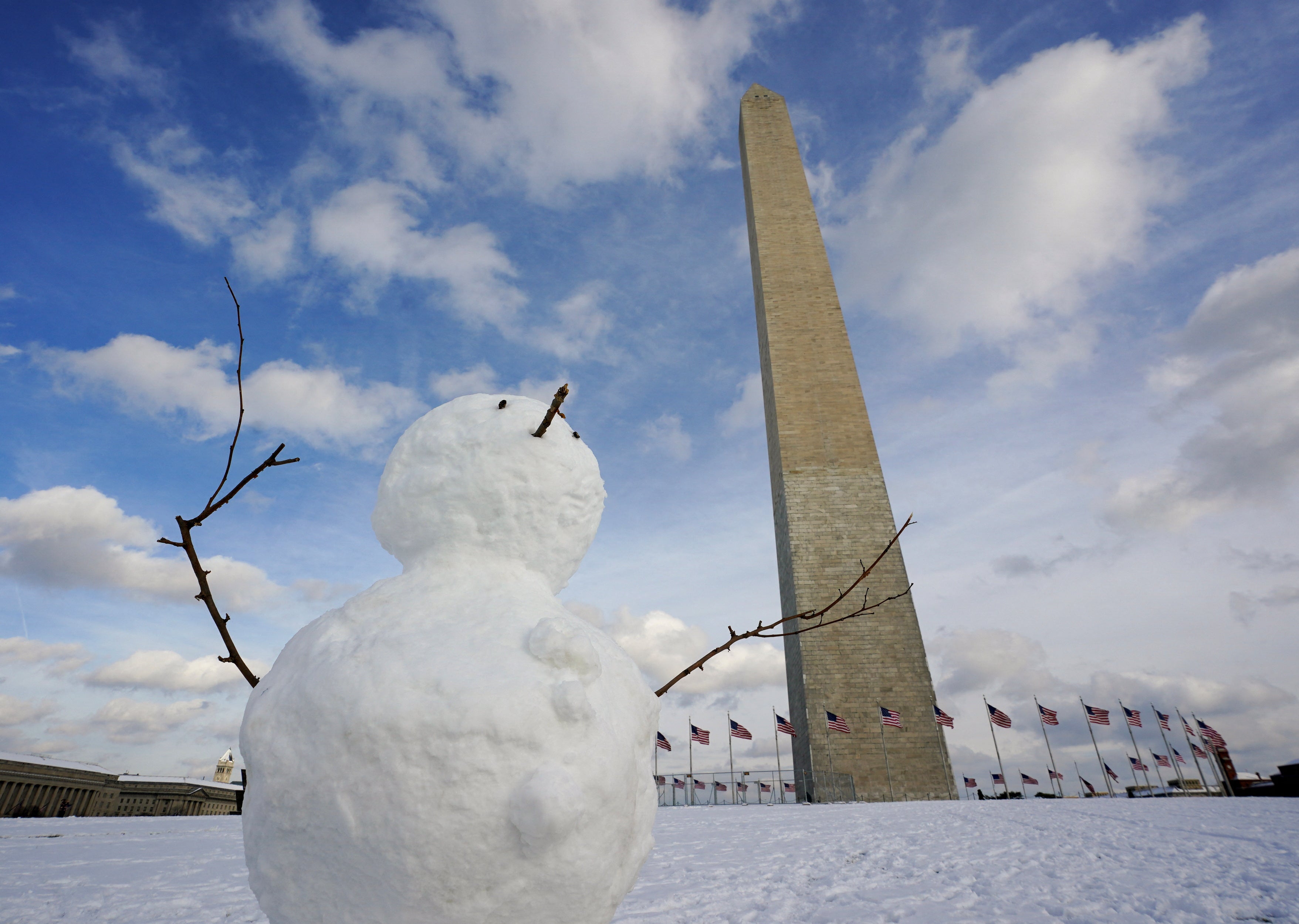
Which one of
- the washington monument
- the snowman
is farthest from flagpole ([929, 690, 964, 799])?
the snowman

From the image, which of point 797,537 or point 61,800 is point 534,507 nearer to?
point 797,537

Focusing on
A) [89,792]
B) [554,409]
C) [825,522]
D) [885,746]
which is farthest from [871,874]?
[89,792]

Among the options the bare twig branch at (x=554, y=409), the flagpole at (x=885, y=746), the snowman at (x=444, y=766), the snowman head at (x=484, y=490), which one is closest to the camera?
the snowman at (x=444, y=766)

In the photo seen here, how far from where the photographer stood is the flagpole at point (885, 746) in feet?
47.1

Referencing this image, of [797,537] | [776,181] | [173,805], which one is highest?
[776,181]

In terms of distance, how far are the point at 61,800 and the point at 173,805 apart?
24.8 feet

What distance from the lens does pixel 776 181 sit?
68.8 feet

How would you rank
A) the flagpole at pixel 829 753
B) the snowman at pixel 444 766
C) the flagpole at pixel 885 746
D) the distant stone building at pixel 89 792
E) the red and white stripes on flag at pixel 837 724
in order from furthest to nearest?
the distant stone building at pixel 89 792 → the flagpole at pixel 829 753 → the flagpole at pixel 885 746 → the red and white stripes on flag at pixel 837 724 → the snowman at pixel 444 766

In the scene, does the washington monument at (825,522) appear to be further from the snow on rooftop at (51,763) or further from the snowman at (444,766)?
the snow on rooftop at (51,763)

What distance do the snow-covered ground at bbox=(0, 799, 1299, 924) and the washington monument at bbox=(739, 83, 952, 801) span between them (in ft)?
24.8

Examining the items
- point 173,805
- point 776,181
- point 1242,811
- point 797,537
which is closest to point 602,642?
point 1242,811

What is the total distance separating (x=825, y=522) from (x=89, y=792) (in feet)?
99.4

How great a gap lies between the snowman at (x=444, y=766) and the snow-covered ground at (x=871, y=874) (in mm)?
196

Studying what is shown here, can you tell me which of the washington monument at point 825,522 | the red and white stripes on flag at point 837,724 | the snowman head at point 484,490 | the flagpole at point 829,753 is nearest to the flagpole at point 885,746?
the washington monument at point 825,522
